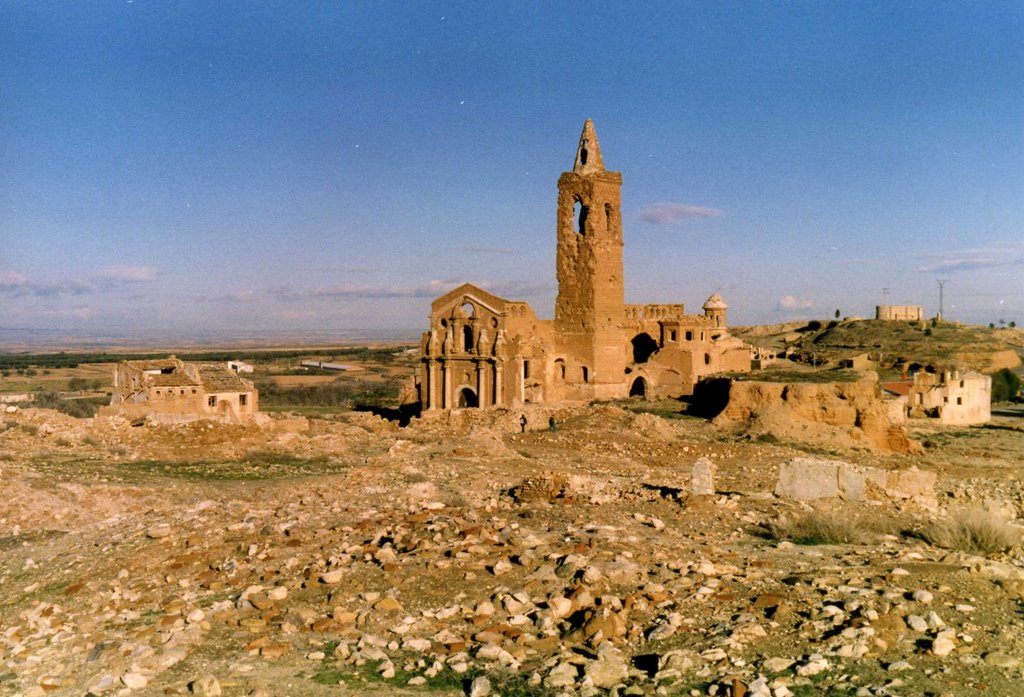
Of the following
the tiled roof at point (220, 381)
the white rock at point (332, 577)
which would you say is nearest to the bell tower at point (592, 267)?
the tiled roof at point (220, 381)

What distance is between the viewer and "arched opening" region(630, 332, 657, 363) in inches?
1816

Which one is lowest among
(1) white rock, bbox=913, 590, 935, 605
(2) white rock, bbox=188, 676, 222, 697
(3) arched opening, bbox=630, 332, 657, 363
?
(2) white rock, bbox=188, 676, 222, 697

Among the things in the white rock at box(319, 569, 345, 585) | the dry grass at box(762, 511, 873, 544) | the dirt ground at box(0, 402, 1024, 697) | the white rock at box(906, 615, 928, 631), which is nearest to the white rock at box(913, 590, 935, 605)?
the dirt ground at box(0, 402, 1024, 697)

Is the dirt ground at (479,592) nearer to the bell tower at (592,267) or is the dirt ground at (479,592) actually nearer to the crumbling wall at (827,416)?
the crumbling wall at (827,416)

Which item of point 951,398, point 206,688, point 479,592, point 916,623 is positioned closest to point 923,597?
point 916,623

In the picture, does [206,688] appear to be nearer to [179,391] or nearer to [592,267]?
[179,391]

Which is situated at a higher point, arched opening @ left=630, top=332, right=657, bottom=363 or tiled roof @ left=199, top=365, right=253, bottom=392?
arched opening @ left=630, top=332, right=657, bottom=363

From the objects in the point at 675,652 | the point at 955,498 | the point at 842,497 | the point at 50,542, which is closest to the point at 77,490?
the point at 50,542

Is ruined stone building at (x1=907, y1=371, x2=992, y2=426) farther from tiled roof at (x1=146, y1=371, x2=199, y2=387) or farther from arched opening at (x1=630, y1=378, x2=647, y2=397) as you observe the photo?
tiled roof at (x1=146, y1=371, x2=199, y2=387)

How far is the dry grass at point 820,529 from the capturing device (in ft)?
29.9

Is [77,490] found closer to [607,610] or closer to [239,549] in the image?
[239,549]

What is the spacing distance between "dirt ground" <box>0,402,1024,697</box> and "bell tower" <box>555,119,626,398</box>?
28.4 meters

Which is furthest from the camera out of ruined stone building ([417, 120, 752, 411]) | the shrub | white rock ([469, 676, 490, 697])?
ruined stone building ([417, 120, 752, 411])

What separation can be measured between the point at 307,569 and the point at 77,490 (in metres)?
6.24
